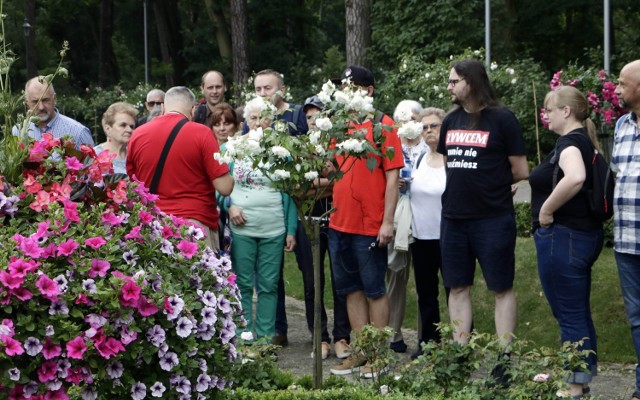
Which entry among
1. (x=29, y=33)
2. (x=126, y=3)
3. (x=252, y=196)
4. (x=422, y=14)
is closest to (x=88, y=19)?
(x=126, y=3)

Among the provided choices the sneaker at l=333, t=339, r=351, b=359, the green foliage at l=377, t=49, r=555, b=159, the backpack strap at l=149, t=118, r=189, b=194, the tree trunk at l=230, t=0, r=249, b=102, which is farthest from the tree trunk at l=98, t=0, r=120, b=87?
the backpack strap at l=149, t=118, r=189, b=194

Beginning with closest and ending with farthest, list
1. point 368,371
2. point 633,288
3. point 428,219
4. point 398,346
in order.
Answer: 1. point 633,288
2. point 368,371
3. point 428,219
4. point 398,346

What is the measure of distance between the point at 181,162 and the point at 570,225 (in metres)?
2.54

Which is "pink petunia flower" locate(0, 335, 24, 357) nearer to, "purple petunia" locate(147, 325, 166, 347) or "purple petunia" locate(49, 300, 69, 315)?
"purple petunia" locate(49, 300, 69, 315)

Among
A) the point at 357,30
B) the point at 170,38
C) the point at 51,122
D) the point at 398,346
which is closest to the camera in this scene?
the point at 51,122

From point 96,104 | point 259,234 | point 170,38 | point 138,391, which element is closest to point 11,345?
point 138,391

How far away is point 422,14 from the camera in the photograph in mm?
28094

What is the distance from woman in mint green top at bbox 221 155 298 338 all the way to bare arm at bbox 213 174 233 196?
0.92 m

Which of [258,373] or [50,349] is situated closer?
[50,349]

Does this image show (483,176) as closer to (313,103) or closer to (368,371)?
(368,371)

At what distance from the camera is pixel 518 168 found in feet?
21.7

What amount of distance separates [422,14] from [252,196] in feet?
68.5

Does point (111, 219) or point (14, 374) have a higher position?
point (111, 219)

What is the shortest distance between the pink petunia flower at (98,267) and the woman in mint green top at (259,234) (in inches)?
151
